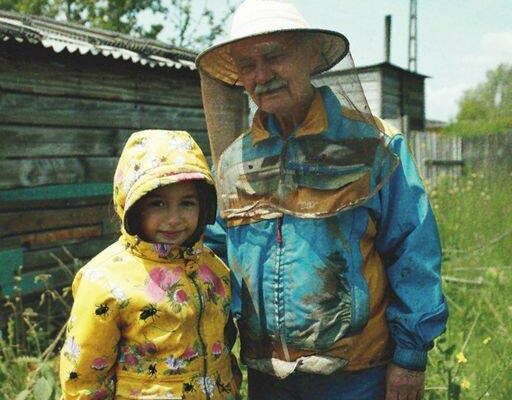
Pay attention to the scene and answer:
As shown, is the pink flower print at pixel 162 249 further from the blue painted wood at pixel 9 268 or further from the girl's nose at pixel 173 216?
the blue painted wood at pixel 9 268

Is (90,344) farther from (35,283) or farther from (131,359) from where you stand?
(35,283)

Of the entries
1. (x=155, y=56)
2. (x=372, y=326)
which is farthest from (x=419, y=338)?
(x=155, y=56)

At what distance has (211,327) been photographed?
2066 mm

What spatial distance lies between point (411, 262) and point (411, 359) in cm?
35

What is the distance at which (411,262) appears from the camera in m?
1.96

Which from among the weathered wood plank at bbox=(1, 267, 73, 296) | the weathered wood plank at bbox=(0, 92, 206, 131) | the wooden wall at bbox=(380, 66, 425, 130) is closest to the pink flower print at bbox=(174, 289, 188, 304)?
the weathered wood plank at bbox=(1, 267, 73, 296)

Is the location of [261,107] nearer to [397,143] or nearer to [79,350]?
[397,143]

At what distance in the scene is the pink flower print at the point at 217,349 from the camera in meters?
2.06

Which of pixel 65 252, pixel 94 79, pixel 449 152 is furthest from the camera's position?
pixel 449 152

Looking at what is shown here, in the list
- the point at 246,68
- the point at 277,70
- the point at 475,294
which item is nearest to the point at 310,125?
the point at 277,70

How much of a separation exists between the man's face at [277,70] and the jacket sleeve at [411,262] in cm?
40

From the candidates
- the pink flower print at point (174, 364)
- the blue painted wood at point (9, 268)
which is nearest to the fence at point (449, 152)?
the blue painted wood at point (9, 268)

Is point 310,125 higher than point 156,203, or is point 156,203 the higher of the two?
point 310,125

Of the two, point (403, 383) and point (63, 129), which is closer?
point (403, 383)
